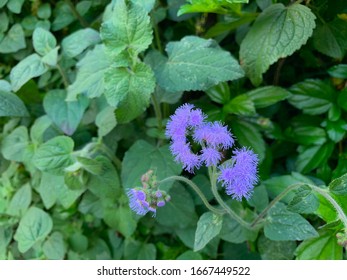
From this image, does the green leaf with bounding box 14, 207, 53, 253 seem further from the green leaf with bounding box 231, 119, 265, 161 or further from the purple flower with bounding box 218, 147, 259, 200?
the purple flower with bounding box 218, 147, 259, 200

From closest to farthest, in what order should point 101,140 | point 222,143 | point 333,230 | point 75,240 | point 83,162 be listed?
point 222,143, point 333,230, point 83,162, point 101,140, point 75,240

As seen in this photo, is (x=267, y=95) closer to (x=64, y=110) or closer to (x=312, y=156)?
(x=312, y=156)

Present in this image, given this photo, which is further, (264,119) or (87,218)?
(87,218)

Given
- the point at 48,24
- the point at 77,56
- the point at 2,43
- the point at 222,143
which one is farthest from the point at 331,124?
the point at 2,43

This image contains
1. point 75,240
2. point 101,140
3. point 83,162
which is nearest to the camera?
point 83,162

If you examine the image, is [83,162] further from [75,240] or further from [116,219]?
[75,240]

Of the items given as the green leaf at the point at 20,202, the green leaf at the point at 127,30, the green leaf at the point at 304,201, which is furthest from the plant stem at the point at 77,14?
the green leaf at the point at 304,201

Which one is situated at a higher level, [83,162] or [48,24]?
[48,24]

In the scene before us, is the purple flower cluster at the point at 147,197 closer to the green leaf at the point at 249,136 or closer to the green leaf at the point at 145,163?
the green leaf at the point at 145,163
